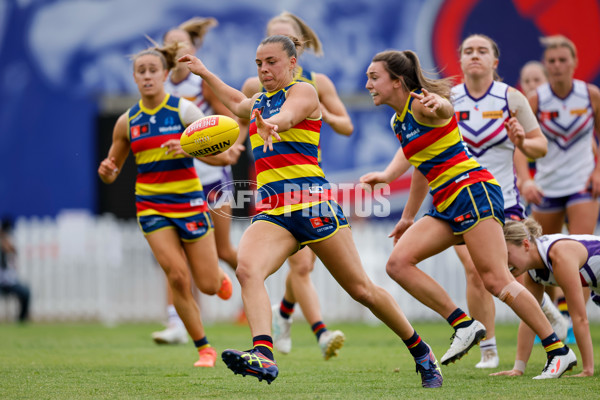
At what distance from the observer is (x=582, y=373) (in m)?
5.49

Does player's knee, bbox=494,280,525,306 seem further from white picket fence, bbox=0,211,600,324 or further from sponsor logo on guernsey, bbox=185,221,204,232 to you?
white picket fence, bbox=0,211,600,324

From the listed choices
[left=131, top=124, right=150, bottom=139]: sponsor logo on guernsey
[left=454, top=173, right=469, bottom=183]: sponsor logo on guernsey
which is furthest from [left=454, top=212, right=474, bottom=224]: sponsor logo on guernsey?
[left=131, top=124, right=150, bottom=139]: sponsor logo on guernsey

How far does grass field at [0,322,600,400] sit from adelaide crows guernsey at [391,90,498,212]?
4.08 ft

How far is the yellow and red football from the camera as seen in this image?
5371mm

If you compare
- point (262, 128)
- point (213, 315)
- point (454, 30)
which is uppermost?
point (454, 30)

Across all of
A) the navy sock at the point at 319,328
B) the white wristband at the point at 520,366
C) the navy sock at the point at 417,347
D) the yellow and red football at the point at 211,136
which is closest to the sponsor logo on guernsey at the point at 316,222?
the yellow and red football at the point at 211,136

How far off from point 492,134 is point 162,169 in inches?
101

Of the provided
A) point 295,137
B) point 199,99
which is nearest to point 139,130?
point 199,99

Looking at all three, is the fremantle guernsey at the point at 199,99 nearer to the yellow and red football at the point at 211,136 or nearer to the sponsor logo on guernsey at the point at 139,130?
the sponsor logo on guernsey at the point at 139,130

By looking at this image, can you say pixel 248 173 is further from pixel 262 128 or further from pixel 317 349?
Result: pixel 262 128

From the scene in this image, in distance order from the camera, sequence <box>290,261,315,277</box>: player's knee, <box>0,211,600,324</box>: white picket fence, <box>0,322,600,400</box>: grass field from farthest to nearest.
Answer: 1. <box>0,211,600,324</box>: white picket fence
2. <box>290,261,315,277</box>: player's knee
3. <box>0,322,600,400</box>: grass field

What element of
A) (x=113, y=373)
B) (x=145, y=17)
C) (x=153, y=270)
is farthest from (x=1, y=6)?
(x=113, y=373)

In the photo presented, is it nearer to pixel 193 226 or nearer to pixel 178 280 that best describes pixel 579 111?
pixel 193 226

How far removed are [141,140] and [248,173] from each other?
5.91 m
